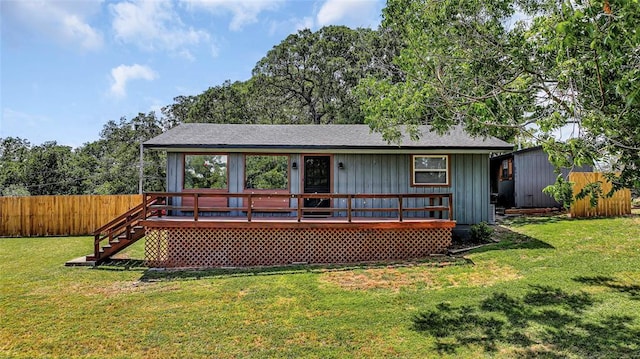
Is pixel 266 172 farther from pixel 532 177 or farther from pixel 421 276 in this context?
pixel 532 177

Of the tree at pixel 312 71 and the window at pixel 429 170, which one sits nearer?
the window at pixel 429 170

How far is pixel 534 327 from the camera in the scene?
4750 millimetres

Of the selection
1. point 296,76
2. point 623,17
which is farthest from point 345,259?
point 296,76

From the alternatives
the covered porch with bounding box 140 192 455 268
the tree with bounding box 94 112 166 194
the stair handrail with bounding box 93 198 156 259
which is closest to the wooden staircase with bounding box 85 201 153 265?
the stair handrail with bounding box 93 198 156 259

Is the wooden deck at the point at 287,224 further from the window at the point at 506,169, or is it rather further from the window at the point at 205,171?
the window at the point at 506,169

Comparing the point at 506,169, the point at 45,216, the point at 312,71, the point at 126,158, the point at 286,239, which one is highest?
the point at 312,71

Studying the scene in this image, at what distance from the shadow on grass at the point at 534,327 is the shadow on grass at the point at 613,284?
0.67 metres

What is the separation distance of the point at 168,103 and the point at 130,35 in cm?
1969

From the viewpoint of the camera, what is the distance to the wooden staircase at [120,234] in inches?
353

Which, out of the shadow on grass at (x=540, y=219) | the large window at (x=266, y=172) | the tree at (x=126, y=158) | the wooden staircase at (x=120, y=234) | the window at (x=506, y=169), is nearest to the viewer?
the wooden staircase at (x=120, y=234)

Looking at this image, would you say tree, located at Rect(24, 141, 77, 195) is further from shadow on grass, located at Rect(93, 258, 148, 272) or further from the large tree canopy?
the large tree canopy

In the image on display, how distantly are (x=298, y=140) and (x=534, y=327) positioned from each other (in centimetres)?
752

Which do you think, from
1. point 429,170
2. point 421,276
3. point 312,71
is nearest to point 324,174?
point 429,170

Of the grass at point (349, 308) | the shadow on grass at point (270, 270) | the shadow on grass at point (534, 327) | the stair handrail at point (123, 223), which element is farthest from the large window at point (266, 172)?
the shadow on grass at point (534, 327)
